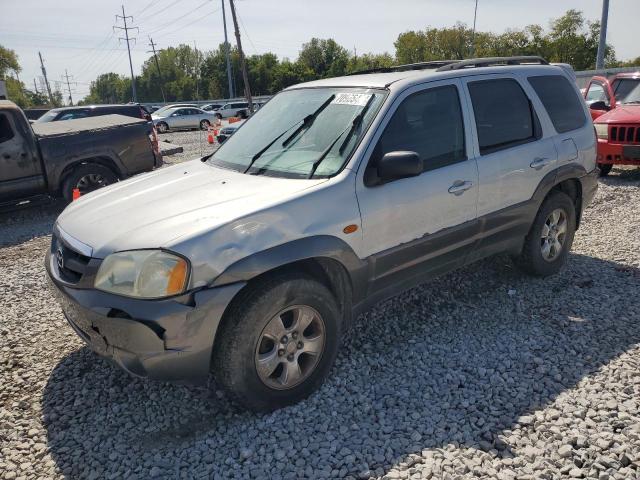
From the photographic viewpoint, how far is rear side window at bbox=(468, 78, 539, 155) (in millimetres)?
3871

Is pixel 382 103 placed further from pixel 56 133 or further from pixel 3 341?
pixel 56 133

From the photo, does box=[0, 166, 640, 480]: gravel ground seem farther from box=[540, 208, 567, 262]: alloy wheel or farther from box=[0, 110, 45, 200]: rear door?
box=[0, 110, 45, 200]: rear door

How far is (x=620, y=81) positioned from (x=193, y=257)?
1085 centimetres

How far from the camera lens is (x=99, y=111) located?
1590 cm

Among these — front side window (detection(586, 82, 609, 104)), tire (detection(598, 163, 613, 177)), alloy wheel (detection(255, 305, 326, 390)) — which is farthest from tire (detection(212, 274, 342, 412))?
front side window (detection(586, 82, 609, 104))

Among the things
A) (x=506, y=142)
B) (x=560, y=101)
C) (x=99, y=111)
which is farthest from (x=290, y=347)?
(x=99, y=111)

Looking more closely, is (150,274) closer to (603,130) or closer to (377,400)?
(377,400)

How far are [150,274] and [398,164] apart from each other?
5.13 feet

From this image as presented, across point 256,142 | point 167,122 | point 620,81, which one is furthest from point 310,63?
point 256,142

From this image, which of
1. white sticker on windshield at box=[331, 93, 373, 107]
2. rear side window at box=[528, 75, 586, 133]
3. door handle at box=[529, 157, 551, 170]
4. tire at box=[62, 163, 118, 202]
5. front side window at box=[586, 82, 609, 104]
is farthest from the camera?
front side window at box=[586, 82, 609, 104]

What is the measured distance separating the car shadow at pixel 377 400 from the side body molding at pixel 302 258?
0.69 meters

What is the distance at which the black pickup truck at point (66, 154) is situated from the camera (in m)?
7.62

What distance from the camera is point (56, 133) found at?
8.07 metres

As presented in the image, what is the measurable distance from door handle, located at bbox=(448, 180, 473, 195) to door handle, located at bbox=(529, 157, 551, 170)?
2.82 ft
